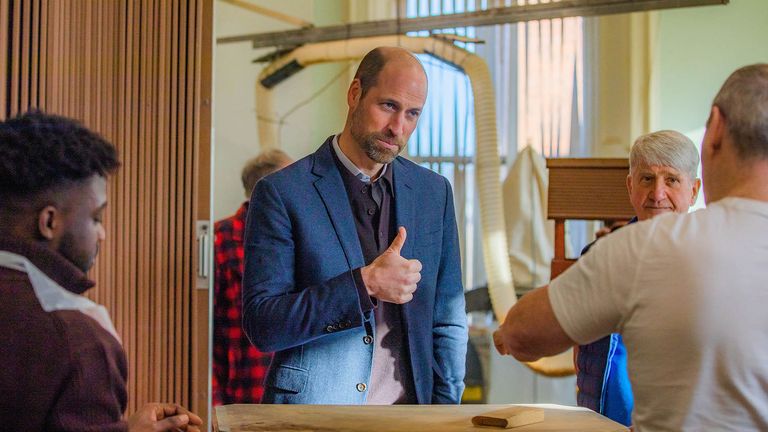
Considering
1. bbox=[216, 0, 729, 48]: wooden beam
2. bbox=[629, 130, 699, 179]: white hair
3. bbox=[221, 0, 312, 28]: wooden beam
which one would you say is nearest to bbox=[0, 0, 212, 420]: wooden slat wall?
bbox=[629, 130, 699, 179]: white hair

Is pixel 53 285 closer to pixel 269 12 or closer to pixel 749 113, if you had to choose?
pixel 749 113

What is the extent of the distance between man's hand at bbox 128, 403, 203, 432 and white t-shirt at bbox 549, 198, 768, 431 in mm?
899

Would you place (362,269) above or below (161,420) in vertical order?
above

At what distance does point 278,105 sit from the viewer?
7.66 meters

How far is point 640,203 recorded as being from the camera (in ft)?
9.26

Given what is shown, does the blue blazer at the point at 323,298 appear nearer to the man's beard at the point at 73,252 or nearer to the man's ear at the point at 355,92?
the man's ear at the point at 355,92

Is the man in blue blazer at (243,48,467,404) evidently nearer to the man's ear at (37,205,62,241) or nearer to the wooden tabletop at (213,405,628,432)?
the wooden tabletop at (213,405,628,432)

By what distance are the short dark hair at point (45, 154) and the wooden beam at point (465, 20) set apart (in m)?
5.74

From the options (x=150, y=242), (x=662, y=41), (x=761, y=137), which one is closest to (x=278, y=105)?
(x=662, y=41)

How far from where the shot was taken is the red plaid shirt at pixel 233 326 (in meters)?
3.97

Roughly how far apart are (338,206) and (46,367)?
1.22 meters

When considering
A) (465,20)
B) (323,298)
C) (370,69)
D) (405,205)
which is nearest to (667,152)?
(405,205)

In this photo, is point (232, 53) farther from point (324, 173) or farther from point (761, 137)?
point (761, 137)

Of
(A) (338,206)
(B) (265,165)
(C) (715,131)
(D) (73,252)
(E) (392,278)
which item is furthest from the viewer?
(B) (265,165)
